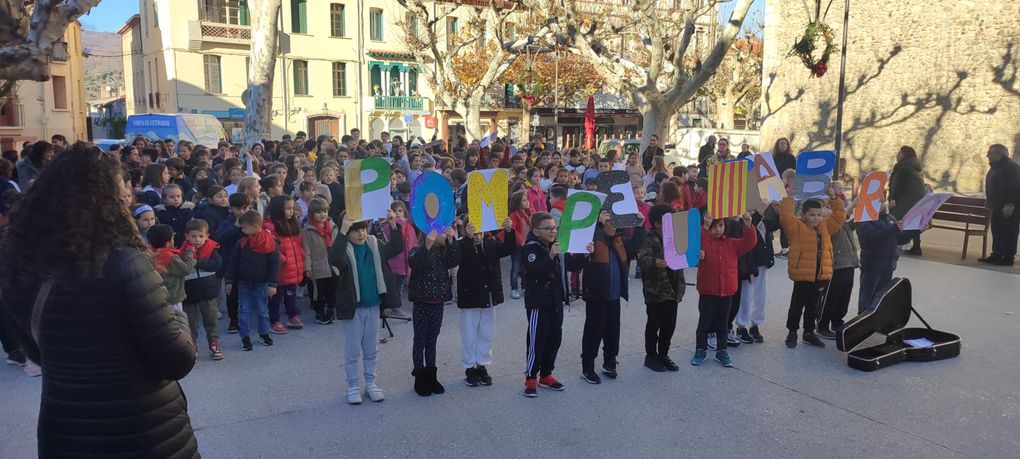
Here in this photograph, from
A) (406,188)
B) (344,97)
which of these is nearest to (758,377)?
(406,188)

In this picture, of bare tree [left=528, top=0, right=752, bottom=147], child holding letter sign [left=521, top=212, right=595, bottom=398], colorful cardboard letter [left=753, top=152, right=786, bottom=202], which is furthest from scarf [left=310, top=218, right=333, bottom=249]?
bare tree [left=528, top=0, right=752, bottom=147]

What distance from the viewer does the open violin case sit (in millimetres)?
6102

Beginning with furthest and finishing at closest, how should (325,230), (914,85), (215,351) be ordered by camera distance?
(914,85)
(325,230)
(215,351)

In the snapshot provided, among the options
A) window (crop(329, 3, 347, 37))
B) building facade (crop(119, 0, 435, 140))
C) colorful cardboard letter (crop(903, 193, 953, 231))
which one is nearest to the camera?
colorful cardboard letter (crop(903, 193, 953, 231))

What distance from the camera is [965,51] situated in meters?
17.6

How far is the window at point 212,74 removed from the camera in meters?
35.1

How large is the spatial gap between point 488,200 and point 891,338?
13.0 ft

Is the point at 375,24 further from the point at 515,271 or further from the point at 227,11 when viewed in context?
the point at 515,271

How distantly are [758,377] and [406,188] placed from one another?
493cm

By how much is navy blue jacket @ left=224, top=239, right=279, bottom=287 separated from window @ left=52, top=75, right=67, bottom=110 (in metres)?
33.7

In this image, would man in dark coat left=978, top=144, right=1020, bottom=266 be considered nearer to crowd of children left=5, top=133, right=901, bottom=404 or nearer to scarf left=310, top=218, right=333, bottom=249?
crowd of children left=5, top=133, right=901, bottom=404

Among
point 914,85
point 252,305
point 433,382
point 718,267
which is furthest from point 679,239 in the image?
point 914,85

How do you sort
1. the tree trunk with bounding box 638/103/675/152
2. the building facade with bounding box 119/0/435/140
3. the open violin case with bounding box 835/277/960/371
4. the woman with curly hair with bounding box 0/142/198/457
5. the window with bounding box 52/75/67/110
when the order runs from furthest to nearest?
the building facade with bounding box 119/0/435/140, the window with bounding box 52/75/67/110, the tree trunk with bounding box 638/103/675/152, the open violin case with bounding box 835/277/960/371, the woman with curly hair with bounding box 0/142/198/457

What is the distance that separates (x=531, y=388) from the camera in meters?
5.39
